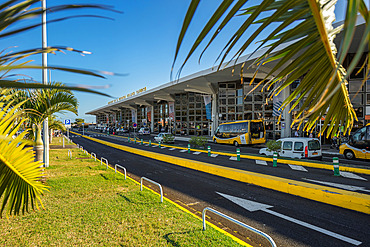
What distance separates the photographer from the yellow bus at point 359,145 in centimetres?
1445

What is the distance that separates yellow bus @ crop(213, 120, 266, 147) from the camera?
24.7 metres

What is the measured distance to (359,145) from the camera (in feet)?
48.8

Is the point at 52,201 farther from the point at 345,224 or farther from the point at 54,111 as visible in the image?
the point at 345,224

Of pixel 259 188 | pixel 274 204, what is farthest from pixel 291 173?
pixel 274 204

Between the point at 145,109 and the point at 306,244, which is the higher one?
the point at 145,109

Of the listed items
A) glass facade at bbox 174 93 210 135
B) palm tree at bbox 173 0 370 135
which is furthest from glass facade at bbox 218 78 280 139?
palm tree at bbox 173 0 370 135

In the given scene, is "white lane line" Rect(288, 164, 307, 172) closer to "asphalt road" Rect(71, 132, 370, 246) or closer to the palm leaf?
"asphalt road" Rect(71, 132, 370, 246)

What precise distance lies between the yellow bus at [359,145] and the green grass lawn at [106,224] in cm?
1490

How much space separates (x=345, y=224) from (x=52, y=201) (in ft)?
25.4

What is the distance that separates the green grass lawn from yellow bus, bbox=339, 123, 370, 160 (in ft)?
48.9

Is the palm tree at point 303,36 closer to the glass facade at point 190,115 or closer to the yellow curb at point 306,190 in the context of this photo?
the yellow curb at point 306,190

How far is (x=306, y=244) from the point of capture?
14.5ft

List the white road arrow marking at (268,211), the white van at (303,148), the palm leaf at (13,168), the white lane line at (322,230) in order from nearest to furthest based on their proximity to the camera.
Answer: the palm leaf at (13,168), the white lane line at (322,230), the white road arrow marking at (268,211), the white van at (303,148)

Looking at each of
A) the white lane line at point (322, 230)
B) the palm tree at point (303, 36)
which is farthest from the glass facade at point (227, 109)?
the palm tree at point (303, 36)
